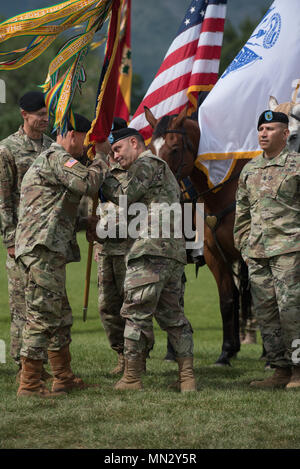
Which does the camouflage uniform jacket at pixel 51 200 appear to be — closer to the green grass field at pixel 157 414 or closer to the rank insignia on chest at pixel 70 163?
the rank insignia on chest at pixel 70 163

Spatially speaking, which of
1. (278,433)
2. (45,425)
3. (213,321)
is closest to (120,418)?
(45,425)

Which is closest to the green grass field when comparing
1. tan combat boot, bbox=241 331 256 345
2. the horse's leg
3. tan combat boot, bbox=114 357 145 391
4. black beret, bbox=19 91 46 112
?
tan combat boot, bbox=114 357 145 391

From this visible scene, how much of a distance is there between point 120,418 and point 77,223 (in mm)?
1902

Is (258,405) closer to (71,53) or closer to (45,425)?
(45,425)

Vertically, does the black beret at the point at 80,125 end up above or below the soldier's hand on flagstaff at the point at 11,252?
above

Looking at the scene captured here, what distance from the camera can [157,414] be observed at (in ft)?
15.9

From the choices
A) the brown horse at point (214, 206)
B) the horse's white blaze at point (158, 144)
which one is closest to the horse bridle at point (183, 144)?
the brown horse at point (214, 206)

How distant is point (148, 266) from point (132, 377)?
906 millimetres

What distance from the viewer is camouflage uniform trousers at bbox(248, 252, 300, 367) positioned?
18.8ft

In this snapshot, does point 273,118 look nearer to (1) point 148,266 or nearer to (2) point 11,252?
(1) point 148,266

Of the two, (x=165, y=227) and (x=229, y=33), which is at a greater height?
(x=229, y=33)

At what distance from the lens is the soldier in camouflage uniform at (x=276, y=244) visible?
5738 mm

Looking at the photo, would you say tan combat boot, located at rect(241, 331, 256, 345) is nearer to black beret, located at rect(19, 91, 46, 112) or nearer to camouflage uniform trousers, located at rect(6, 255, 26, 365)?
camouflage uniform trousers, located at rect(6, 255, 26, 365)

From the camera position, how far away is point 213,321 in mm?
13773
